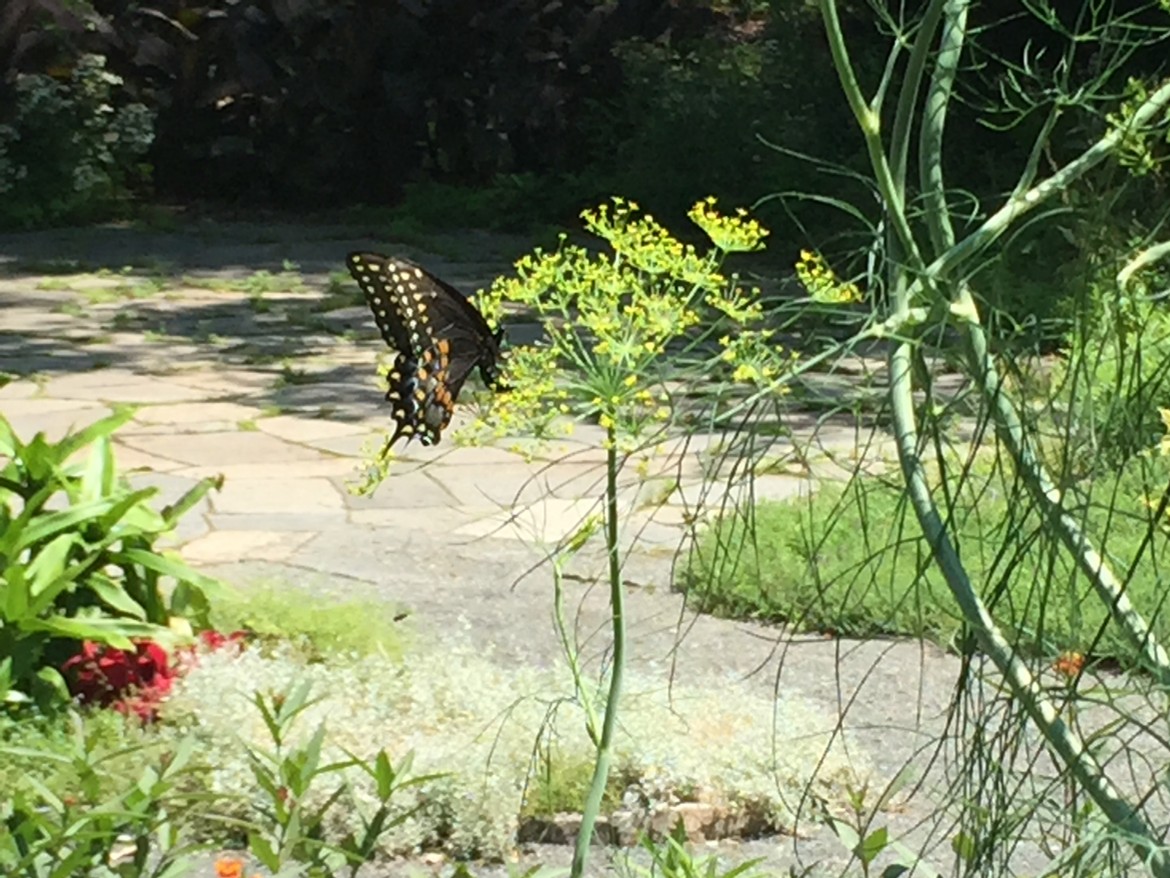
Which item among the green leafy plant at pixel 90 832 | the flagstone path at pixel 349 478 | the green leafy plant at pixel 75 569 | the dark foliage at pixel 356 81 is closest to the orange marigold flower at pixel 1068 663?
the flagstone path at pixel 349 478

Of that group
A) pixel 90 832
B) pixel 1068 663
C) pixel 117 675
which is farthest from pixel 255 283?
pixel 1068 663

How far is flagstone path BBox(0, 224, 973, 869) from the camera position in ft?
14.0

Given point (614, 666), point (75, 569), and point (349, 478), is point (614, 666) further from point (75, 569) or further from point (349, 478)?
point (349, 478)

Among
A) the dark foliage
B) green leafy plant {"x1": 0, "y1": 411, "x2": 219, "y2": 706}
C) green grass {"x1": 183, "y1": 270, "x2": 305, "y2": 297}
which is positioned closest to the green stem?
green leafy plant {"x1": 0, "y1": 411, "x2": 219, "y2": 706}

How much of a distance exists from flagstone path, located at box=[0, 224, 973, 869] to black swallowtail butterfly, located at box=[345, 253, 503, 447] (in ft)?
0.88

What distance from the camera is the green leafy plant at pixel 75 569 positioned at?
3.60 meters

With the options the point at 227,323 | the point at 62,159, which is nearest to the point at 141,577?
the point at 227,323

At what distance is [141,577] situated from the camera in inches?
157

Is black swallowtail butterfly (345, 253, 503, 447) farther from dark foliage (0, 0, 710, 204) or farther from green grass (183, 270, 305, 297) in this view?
dark foliage (0, 0, 710, 204)

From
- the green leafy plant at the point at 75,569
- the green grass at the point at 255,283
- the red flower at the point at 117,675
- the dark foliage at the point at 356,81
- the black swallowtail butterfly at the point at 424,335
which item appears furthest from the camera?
the dark foliage at the point at 356,81

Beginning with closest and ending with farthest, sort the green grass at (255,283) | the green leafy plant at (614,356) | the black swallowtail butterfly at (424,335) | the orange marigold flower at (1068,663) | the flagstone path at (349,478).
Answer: the orange marigold flower at (1068,663) < the green leafy plant at (614,356) < the black swallowtail butterfly at (424,335) < the flagstone path at (349,478) < the green grass at (255,283)

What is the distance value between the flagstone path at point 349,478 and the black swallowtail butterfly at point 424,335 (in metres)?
0.27

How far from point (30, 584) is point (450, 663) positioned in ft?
2.84

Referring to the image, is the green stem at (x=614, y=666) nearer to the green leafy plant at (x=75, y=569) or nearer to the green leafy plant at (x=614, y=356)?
the green leafy plant at (x=614, y=356)
